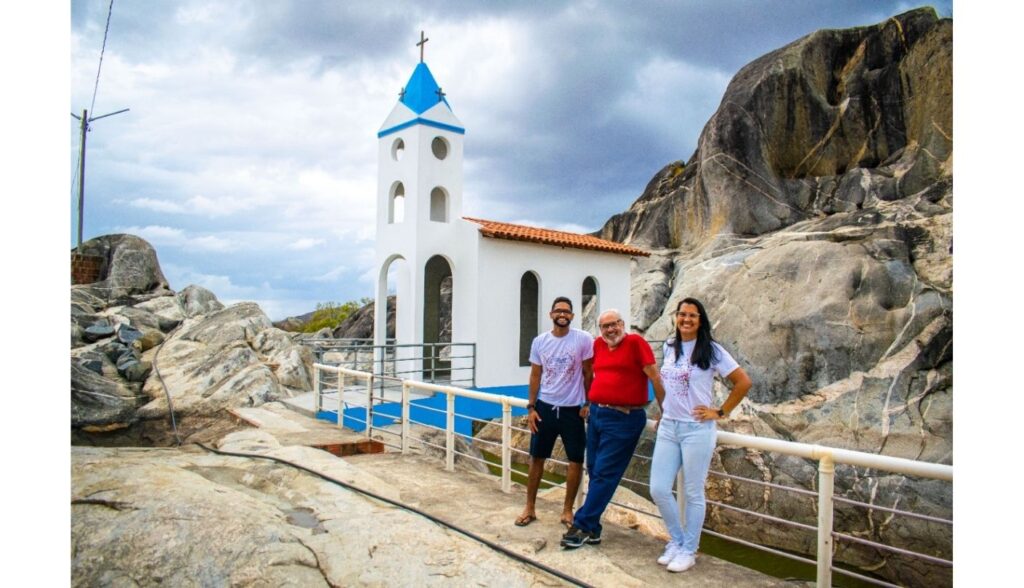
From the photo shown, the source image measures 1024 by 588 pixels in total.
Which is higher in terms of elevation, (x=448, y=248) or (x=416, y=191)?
(x=416, y=191)

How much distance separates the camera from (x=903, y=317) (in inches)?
496

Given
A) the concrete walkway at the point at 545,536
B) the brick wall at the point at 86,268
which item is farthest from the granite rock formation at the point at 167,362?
the concrete walkway at the point at 545,536

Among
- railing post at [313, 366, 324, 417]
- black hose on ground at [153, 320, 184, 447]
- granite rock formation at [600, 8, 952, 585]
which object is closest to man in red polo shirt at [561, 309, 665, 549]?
granite rock formation at [600, 8, 952, 585]

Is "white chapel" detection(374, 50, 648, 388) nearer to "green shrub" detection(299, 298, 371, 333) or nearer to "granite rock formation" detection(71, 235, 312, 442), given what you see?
"granite rock formation" detection(71, 235, 312, 442)

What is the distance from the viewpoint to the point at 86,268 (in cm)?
1784

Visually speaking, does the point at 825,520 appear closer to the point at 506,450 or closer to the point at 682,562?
the point at 682,562

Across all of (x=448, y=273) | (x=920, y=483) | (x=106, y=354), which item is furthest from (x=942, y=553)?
(x=106, y=354)

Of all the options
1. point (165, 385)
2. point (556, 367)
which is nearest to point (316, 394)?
point (165, 385)

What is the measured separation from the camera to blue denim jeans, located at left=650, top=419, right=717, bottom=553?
12.7 ft

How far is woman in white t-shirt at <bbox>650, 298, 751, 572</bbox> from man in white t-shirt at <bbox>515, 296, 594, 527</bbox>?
821 millimetres

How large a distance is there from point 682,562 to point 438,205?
449 inches

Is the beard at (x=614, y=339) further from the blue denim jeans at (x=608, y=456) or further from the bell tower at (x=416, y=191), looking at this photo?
the bell tower at (x=416, y=191)

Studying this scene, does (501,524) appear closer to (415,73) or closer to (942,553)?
(942,553)

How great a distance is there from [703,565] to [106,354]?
479 inches
